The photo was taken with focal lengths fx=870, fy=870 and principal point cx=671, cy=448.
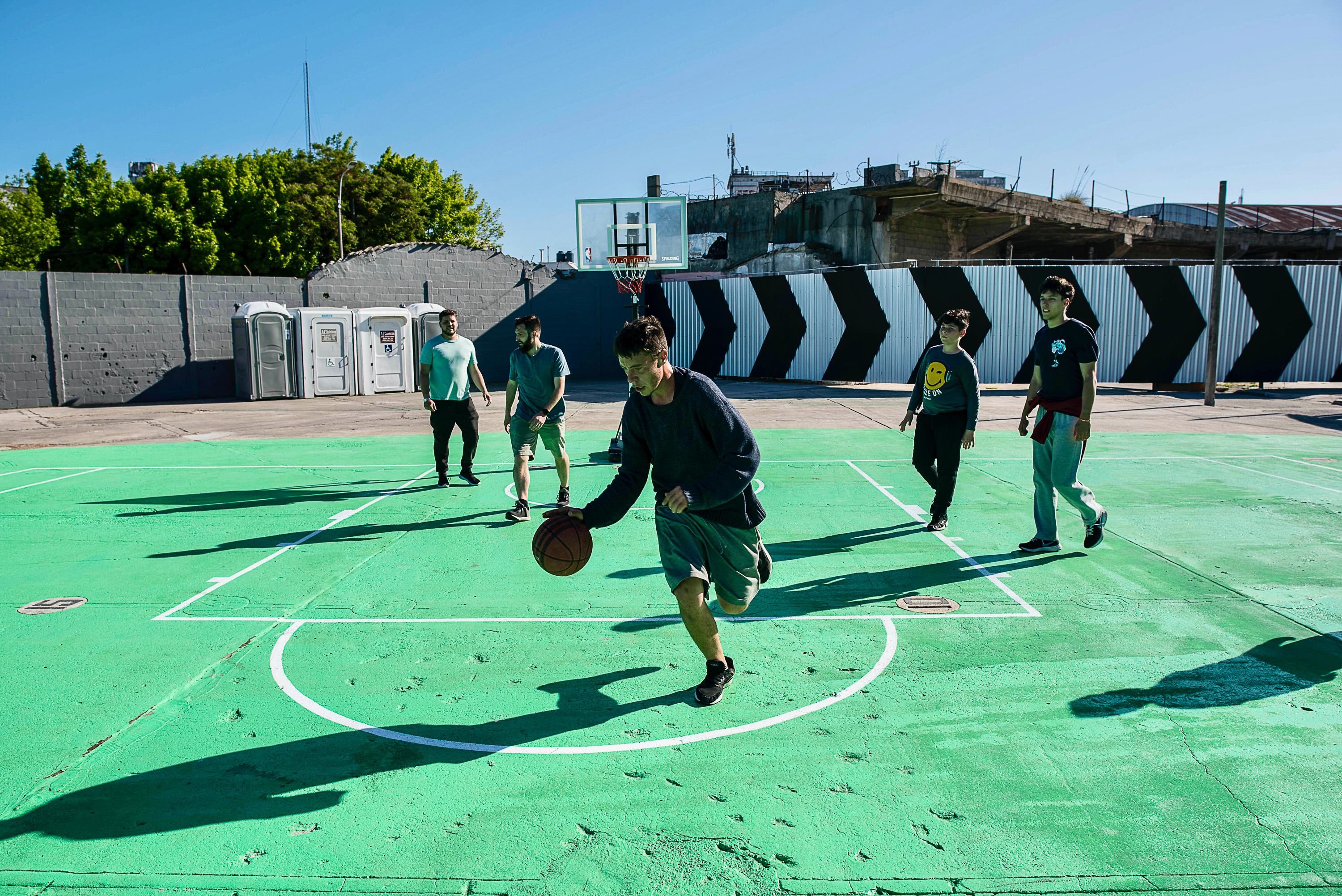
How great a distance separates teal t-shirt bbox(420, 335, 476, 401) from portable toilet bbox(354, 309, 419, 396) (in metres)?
15.5

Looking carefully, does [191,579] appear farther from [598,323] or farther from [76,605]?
[598,323]

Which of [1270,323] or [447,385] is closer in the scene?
[447,385]

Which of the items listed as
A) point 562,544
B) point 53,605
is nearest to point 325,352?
point 53,605

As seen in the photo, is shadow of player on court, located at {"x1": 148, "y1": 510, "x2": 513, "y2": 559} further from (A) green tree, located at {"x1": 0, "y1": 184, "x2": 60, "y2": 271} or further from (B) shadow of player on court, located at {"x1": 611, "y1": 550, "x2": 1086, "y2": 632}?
(A) green tree, located at {"x1": 0, "y1": 184, "x2": 60, "y2": 271}

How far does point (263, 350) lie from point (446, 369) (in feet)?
50.6

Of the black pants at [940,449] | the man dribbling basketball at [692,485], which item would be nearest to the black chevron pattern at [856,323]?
the black pants at [940,449]

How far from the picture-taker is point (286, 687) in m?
4.73

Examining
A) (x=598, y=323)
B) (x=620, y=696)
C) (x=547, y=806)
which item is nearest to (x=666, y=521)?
(x=620, y=696)

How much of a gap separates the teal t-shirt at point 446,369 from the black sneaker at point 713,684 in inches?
252

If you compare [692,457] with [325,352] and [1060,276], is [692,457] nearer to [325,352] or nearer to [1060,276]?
[1060,276]

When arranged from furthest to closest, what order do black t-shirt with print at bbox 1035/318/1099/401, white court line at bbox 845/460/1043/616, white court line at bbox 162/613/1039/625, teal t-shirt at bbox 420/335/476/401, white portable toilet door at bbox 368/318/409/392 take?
white portable toilet door at bbox 368/318/409/392
teal t-shirt at bbox 420/335/476/401
black t-shirt with print at bbox 1035/318/1099/401
white court line at bbox 845/460/1043/616
white court line at bbox 162/613/1039/625

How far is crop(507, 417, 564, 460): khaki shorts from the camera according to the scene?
28.9 ft

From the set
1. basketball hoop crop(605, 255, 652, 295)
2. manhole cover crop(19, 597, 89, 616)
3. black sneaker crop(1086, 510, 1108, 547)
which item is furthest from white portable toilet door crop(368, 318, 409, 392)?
black sneaker crop(1086, 510, 1108, 547)

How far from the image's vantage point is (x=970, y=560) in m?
7.16
